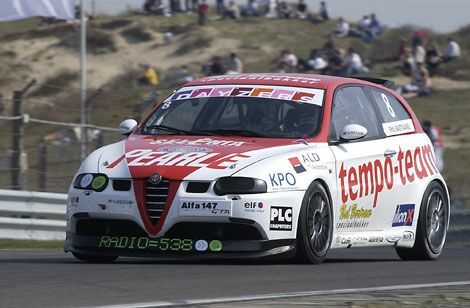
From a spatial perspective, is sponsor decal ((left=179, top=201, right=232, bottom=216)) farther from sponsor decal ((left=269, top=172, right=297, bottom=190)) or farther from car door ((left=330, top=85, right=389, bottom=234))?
car door ((left=330, top=85, right=389, bottom=234))

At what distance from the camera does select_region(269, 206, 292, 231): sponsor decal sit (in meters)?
8.83

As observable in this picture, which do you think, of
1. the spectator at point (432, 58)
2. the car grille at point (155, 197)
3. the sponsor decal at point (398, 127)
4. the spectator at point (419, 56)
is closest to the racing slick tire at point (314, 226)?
the car grille at point (155, 197)

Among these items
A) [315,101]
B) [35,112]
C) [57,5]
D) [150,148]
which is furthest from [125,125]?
[57,5]

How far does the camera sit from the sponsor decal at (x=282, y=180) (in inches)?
348

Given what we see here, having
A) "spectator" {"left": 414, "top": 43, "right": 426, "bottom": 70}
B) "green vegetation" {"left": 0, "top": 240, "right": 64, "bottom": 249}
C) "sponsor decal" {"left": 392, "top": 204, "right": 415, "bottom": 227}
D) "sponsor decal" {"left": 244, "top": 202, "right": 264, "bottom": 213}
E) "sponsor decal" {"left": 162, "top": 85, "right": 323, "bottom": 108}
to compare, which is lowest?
"spectator" {"left": 414, "top": 43, "right": 426, "bottom": 70}

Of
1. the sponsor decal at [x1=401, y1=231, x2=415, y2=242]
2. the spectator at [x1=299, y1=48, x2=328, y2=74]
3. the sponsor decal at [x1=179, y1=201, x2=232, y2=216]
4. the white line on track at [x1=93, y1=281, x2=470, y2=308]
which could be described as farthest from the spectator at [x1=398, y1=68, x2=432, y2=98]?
the white line on track at [x1=93, y1=281, x2=470, y2=308]

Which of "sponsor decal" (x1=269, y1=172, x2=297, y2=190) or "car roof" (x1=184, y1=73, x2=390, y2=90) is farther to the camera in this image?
"car roof" (x1=184, y1=73, x2=390, y2=90)

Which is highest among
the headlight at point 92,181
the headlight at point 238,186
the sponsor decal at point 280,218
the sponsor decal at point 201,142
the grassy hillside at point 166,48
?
the sponsor decal at point 201,142

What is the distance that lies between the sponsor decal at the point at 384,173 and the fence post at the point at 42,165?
519 cm

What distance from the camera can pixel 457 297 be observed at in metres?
7.21

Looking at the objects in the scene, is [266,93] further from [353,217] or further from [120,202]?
[120,202]

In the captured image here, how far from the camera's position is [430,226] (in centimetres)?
1110

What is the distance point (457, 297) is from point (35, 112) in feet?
32.1

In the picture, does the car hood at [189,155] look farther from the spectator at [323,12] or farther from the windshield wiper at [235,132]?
the spectator at [323,12]
